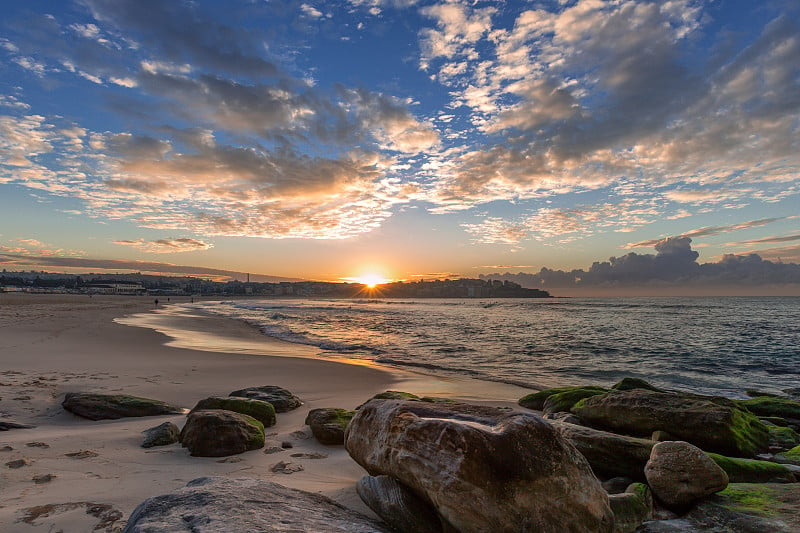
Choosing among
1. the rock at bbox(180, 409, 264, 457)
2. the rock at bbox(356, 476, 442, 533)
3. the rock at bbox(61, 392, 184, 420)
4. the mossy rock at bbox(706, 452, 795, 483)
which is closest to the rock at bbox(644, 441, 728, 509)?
the mossy rock at bbox(706, 452, 795, 483)

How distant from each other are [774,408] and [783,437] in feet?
9.86

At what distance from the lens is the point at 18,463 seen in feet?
15.4

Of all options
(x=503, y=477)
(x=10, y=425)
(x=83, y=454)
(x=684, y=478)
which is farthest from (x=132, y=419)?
(x=684, y=478)

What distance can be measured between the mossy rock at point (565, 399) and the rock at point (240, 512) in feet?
22.7

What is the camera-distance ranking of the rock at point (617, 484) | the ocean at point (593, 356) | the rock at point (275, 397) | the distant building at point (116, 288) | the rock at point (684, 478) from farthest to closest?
the distant building at point (116, 288) → the ocean at point (593, 356) → the rock at point (275, 397) → the rock at point (617, 484) → the rock at point (684, 478)

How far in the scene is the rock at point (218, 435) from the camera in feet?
17.6

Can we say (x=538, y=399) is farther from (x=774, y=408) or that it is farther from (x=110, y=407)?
(x=110, y=407)

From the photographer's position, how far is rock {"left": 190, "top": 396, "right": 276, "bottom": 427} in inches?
281

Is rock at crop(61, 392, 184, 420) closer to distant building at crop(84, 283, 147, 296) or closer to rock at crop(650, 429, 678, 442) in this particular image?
rock at crop(650, 429, 678, 442)

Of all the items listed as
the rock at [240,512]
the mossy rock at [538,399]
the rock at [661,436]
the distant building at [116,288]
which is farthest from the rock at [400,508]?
the distant building at [116,288]

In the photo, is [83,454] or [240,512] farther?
[83,454]

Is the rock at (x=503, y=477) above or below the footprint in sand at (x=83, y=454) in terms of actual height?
above

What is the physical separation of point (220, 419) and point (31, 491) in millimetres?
2029

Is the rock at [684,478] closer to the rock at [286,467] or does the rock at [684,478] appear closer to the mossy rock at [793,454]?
the mossy rock at [793,454]
